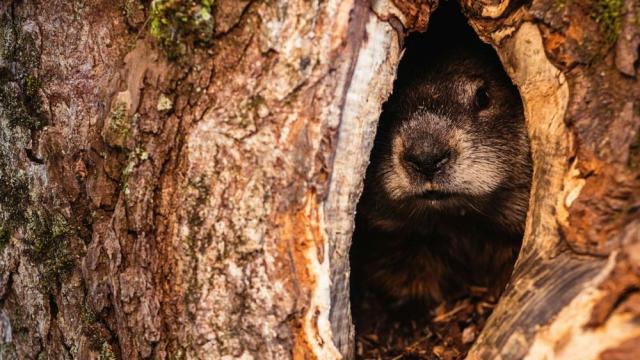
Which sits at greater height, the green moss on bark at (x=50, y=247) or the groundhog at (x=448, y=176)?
the groundhog at (x=448, y=176)

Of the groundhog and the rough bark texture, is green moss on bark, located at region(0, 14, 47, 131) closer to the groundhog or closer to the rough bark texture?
the rough bark texture

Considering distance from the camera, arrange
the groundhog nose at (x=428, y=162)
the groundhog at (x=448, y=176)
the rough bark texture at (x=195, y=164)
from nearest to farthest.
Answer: the rough bark texture at (x=195, y=164) < the groundhog nose at (x=428, y=162) < the groundhog at (x=448, y=176)

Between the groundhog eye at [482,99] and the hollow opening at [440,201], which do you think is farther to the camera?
the groundhog eye at [482,99]

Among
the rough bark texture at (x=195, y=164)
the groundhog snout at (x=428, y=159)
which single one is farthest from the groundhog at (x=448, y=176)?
the rough bark texture at (x=195, y=164)

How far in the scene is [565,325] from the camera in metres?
2.08

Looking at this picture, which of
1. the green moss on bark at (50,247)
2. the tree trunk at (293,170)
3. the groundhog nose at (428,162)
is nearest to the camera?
the tree trunk at (293,170)

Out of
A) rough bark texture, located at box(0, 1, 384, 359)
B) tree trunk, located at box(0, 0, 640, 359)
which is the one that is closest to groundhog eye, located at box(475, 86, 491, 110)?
tree trunk, located at box(0, 0, 640, 359)

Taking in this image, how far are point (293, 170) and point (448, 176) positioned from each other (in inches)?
42.4

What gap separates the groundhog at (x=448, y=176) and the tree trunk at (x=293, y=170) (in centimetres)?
67

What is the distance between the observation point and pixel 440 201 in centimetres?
325

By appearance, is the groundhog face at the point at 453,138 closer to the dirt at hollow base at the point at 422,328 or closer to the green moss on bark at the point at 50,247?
the dirt at hollow base at the point at 422,328

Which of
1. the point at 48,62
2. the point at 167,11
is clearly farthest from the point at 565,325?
the point at 48,62

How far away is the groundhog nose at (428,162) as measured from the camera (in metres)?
3.02

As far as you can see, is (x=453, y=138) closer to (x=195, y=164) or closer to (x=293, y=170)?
(x=293, y=170)
